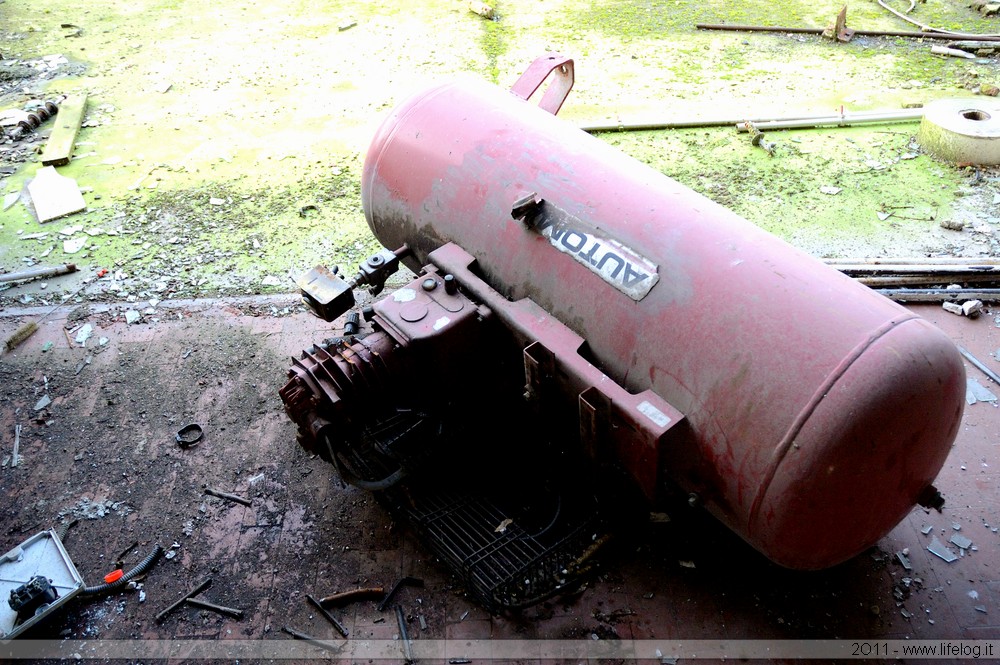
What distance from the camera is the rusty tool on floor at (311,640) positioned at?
3.00 meters

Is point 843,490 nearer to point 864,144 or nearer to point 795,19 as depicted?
point 864,144

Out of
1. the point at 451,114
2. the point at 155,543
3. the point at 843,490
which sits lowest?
the point at 155,543

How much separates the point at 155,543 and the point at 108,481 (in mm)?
548

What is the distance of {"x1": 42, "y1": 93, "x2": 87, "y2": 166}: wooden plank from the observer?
20.9 feet

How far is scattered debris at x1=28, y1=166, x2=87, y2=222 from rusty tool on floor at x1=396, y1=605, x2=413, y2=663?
4.62 metres

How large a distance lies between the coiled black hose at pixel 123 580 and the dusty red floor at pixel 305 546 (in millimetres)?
56

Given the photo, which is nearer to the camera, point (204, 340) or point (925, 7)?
point (204, 340)

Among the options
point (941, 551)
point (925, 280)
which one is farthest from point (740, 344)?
point (925, 280)

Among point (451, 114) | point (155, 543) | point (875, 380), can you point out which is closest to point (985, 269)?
point (875, 380)

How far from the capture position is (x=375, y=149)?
12.1 ft

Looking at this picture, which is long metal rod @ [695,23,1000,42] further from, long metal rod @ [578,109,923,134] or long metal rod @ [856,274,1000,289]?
long metal rod @ [856,274,1000,289]

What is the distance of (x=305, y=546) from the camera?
339cm

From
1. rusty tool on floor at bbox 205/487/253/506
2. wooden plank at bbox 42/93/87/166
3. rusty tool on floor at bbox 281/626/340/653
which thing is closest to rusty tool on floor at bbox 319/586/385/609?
rusty tool on floor at bbox 281/626/340/653

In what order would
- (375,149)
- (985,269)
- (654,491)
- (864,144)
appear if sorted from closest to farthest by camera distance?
(654,491), (375,149), (985,269), (864,144)
